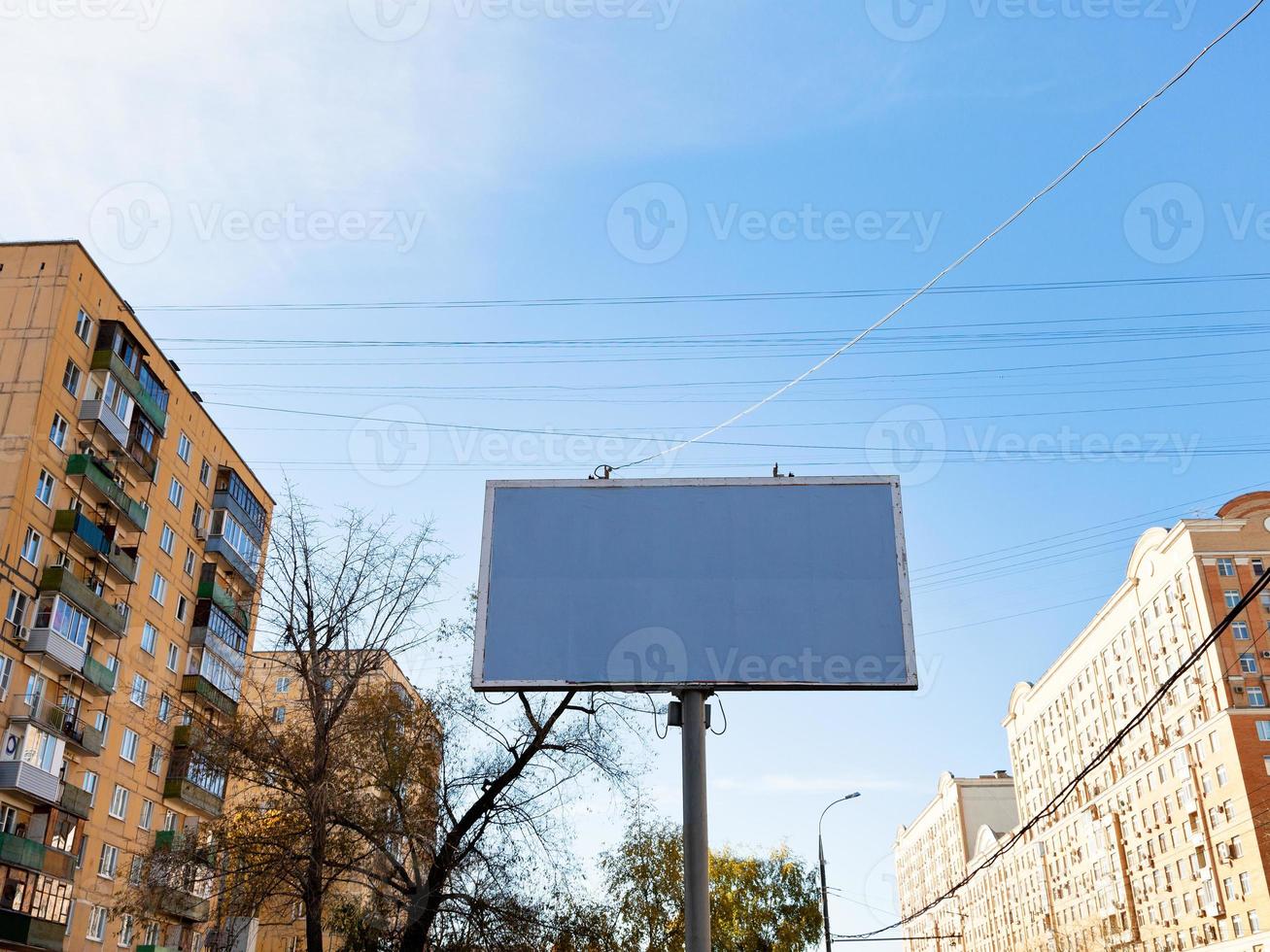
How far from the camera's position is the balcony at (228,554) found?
48.7 metres

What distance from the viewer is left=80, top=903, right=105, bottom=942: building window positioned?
121 ft

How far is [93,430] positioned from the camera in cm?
3831

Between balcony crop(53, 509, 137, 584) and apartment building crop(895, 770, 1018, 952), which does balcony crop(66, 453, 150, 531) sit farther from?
apartment building crop(895, 770, 1018, 952)

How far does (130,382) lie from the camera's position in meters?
40.6

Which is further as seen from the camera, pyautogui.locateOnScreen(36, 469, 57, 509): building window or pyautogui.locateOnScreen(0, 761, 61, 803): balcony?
pyautogui.locateOnScreen(36, 469, 57, 509): building window

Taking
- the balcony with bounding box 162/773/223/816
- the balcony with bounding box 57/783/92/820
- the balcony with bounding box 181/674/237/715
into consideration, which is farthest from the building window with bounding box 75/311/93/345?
the balcony with bounding box 162/773/223/816

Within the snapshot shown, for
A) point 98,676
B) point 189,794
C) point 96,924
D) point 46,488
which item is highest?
point 46,488

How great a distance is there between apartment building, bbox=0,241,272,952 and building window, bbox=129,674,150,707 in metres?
0.08

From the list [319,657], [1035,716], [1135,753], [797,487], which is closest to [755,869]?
[319,657]

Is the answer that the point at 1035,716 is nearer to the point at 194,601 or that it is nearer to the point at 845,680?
the point at 194,601

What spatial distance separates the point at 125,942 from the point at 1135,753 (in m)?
65.3

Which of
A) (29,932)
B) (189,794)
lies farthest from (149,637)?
(29,932)

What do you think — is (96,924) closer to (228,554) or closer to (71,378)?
(228,554)

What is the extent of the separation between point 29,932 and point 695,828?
101ft
